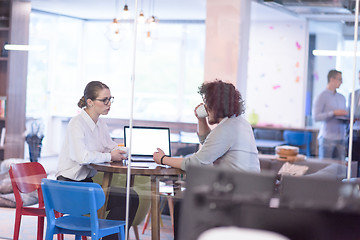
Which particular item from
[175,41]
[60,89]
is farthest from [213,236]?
[60,89]

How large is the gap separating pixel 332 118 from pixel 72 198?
2070mm

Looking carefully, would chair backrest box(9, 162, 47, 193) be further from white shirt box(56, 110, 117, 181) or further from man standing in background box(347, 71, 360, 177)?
man standing in background box(347, 71, 360, 177)

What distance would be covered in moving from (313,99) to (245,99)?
1.73ft

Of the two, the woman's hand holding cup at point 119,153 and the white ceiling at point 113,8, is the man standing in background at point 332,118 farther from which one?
the woman's hand holding cup at point 119,153

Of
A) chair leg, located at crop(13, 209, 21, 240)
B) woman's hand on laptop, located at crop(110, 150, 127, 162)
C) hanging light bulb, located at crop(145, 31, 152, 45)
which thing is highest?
hanging light bulb, located at crop(145, 31, 152, 45)

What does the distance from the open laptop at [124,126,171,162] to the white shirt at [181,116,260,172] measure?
0.65 metres

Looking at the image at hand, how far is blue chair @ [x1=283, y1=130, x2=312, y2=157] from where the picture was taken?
14.3 feet

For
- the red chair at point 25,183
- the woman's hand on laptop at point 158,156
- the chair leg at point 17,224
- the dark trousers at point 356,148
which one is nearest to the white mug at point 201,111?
the woman's hand on laptop at point 158,156

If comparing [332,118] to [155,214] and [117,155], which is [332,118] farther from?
[117,155]

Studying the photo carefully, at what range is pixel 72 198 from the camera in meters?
3.54

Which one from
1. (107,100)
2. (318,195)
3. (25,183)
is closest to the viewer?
(318,195)

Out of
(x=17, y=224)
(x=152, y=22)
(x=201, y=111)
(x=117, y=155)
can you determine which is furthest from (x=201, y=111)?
(x=17, y=224)

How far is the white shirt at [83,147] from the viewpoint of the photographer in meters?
4.26

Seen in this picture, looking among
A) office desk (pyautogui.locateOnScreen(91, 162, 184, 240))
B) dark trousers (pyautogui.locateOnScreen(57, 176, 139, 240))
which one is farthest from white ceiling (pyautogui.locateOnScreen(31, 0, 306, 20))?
dark trousers (pyautogui.locateOnScreen(57, 176, 139, 240))
